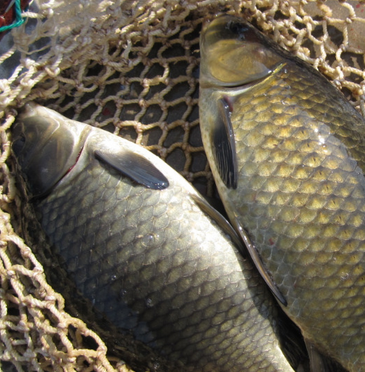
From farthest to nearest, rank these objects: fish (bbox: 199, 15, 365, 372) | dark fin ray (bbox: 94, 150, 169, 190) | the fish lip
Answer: the fish lip → dark fin ray (bbox: 94, 150, 169, 190) → fish (bbox: 199, 15, 365, 372)

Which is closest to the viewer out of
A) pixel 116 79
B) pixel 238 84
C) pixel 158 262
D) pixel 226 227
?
pixel 158 262

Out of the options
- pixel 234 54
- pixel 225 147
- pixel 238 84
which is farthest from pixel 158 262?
pixel 234 54

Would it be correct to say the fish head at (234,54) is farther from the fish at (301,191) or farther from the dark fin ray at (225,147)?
the dark fin ray at (225,147)

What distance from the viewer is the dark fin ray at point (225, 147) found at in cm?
171

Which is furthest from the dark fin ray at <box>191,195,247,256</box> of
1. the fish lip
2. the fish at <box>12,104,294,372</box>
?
the fish lip

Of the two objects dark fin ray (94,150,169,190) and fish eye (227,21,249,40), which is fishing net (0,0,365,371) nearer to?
fish eye (227,21,249,40)

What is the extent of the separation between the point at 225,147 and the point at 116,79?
80cm

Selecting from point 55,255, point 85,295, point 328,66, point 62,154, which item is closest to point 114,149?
point 62,154

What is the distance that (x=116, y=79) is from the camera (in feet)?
7.14

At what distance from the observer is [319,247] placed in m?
1.59

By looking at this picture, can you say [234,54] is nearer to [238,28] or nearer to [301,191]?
[238,28]

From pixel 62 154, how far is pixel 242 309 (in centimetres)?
102

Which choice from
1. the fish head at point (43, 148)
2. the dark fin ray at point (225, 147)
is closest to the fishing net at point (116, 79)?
the fish head at point (43, 148)

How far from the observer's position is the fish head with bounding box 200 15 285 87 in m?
1.82
